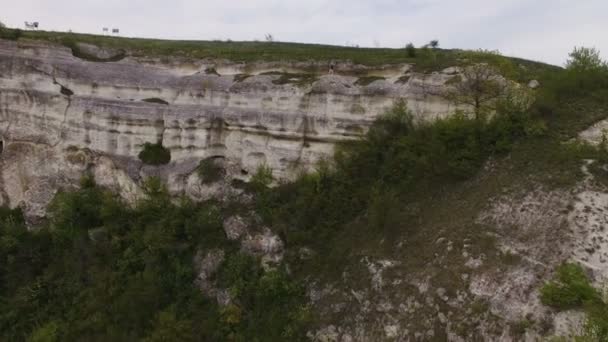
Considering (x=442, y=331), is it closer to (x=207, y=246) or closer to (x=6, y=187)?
(x=207, y=246)

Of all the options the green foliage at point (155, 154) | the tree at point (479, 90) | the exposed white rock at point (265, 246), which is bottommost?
the exposed white rock at point (265, 246)

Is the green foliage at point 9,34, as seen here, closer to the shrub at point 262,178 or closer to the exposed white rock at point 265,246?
the shrub at point 262,178

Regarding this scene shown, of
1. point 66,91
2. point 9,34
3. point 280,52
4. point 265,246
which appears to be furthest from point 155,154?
point 9,34

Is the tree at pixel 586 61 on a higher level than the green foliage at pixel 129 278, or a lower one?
higher

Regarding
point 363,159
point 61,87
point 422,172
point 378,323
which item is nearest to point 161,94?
point 61,87

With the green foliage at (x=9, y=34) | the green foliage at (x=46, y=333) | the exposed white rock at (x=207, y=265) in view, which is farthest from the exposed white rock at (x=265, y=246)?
the green foliage at (x=9, y=34)

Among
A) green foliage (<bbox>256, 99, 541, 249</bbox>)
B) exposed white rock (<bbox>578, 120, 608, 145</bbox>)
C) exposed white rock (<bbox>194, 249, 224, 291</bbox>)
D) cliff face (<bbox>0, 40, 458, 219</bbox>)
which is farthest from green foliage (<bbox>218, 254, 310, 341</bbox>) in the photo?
exposed white rock (<bbox>578, 120, 608, 145</bbox>)

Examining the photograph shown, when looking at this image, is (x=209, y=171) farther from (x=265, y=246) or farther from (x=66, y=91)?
(x=66, y=91)
